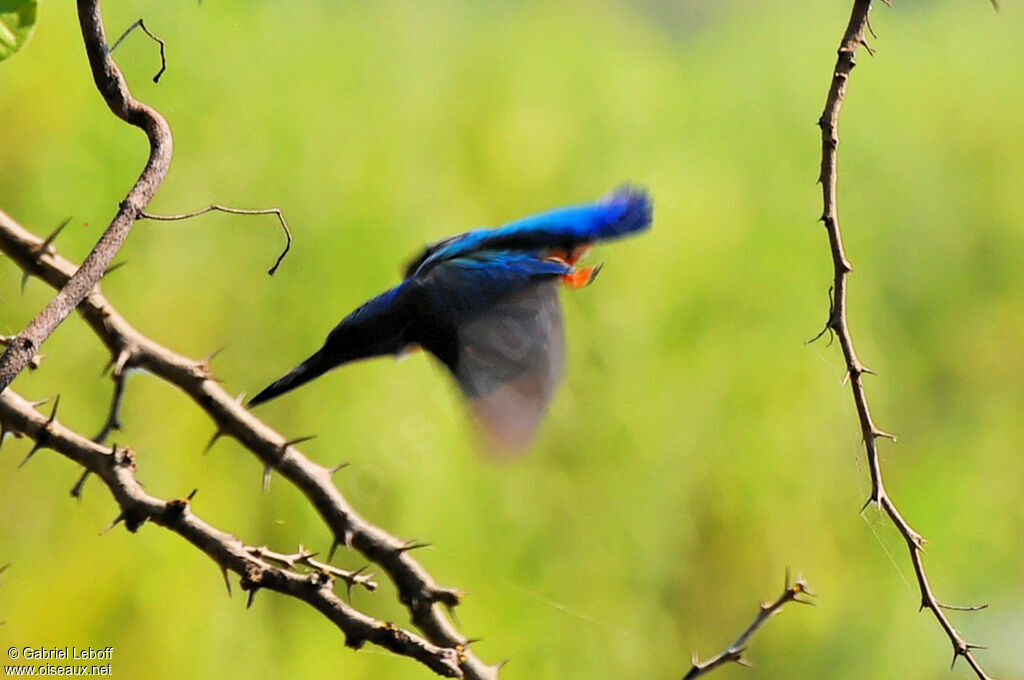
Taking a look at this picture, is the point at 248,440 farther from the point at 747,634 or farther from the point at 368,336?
the point at 747,634

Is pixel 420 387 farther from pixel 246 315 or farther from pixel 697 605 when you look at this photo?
pixel 697 605

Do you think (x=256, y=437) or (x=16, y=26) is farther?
(x=256, y=437)

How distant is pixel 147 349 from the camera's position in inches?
20.5

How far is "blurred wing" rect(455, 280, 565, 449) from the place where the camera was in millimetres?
459

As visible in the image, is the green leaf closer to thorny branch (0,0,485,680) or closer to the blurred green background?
thorny branch (0,0,485,680)

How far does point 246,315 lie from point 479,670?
424mm

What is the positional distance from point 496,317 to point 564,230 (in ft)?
0.22

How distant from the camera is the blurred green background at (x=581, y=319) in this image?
0.81 meters

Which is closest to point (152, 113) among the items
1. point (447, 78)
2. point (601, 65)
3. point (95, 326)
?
point (95, 326)

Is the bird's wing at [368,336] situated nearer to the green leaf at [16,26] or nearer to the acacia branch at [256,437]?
the acacia branch at [256,437]

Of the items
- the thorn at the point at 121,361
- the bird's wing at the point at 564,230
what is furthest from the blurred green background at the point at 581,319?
the thorn at the point at 121,361

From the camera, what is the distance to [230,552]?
0.46 meters

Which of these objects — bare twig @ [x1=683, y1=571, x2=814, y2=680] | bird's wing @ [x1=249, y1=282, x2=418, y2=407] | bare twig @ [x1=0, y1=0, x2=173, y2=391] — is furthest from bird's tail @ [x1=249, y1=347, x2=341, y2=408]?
bare twig @ [x1=683, y1=571, x2=814, y2=680]

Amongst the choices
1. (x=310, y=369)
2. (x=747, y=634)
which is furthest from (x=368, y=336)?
(x=747, y=634)
